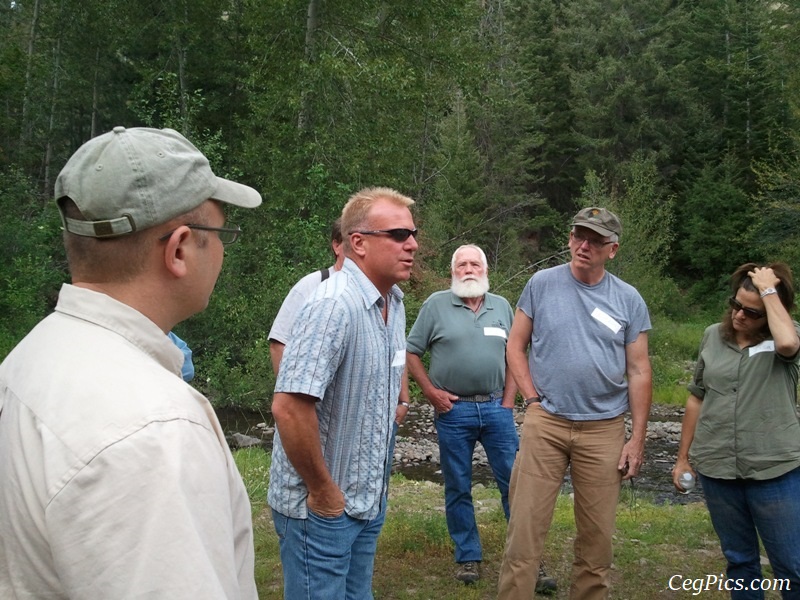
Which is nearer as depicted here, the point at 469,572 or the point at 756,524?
the point at 756,524

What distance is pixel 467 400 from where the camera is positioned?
474 centimetres

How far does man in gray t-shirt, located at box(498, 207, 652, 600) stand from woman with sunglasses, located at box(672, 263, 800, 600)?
0.36 meters

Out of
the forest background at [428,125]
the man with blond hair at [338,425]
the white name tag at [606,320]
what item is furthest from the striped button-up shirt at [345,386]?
the forest background at [428,125]

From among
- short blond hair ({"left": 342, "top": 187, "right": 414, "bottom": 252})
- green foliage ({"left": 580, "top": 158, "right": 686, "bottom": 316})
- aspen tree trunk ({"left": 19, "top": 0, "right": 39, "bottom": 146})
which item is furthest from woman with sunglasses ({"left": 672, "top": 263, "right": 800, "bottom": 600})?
aspen tree trunk ({"left": 19, "top": 0, "right": 39, "bottom": 146})

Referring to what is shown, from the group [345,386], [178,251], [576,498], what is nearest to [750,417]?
[576,498]

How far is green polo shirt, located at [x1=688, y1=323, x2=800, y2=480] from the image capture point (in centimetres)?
355

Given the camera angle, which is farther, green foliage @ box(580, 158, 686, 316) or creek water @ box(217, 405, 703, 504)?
green foliage @ box(580, 158, 686, 316)

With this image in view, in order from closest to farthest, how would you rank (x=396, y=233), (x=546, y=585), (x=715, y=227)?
(x=396, y=233) < (x=546, y=585) < (x=715, y=227)

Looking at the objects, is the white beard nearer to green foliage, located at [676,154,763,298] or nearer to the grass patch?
the grass patch

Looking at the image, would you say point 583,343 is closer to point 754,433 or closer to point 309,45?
point 754,433

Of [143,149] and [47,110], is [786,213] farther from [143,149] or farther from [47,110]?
[143,149]

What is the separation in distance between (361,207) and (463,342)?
2.10 m

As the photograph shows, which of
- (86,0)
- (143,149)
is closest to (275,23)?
(86,0)

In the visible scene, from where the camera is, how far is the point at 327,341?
2.49 meters
